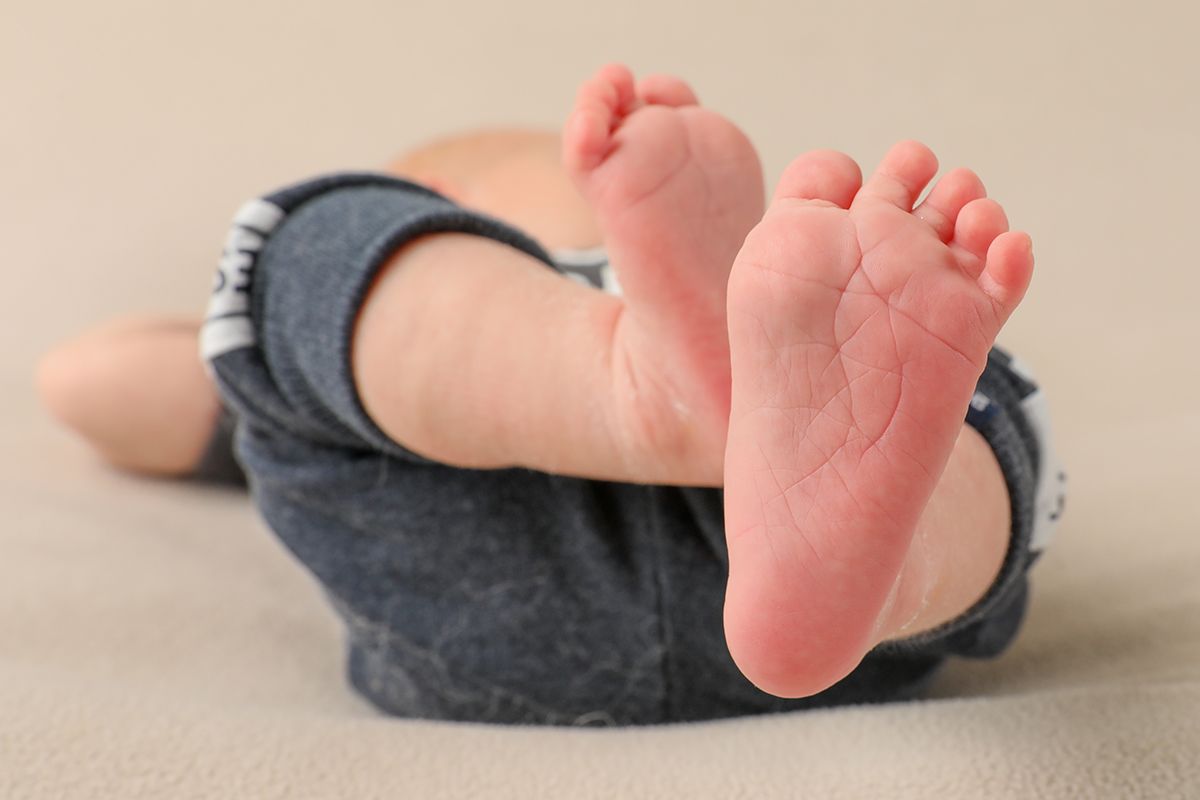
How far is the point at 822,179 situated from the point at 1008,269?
74 millimetres

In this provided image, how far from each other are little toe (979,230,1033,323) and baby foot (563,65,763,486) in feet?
0.45

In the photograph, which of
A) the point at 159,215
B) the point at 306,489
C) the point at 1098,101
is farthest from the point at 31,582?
the point at 1098,101

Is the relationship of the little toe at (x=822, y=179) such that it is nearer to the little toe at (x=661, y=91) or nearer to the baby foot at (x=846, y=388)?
the baby foot at (x=846, y=388)

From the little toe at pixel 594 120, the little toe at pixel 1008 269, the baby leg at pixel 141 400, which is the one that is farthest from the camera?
the baby leg at pixel 141 400

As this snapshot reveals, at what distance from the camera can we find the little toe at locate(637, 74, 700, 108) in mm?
536

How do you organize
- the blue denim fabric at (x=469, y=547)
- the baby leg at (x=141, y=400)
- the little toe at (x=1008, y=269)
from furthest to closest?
the baby leg at (x=141, y=400)
the blue denim fabric at (x=469, y=547)
the little toe at (x=1008, y=269)

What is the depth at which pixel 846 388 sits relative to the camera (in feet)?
1.30

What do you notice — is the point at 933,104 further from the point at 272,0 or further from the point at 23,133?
the point at 23,133

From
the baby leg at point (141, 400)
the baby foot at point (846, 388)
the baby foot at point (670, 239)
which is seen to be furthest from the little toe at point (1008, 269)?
the baby leg at point (141, 400)

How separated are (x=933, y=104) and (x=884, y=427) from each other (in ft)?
3.27

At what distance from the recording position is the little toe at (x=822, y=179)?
0.41 metres

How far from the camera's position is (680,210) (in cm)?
49

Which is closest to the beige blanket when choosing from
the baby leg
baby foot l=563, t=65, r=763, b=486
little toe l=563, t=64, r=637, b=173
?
the baby leg

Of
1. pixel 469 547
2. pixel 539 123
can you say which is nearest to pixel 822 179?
pixel 469 547
